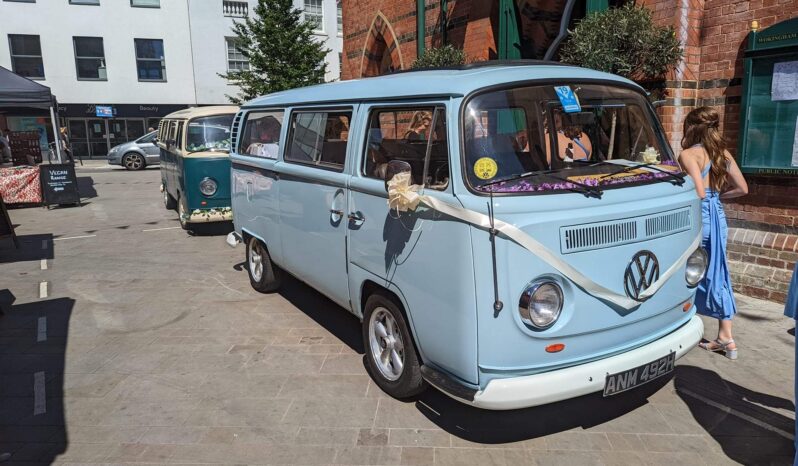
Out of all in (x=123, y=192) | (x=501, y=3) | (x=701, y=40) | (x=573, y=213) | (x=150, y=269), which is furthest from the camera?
→ (x=123, y=192)

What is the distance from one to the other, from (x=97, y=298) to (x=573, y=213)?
19.1ft

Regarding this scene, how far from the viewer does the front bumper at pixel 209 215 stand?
9477 mm

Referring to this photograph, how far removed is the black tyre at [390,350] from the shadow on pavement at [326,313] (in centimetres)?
77

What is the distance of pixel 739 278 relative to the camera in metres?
6.27

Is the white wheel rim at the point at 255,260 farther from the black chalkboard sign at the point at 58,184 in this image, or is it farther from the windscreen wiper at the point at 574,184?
the black chalkboard sign at the point at 58,184

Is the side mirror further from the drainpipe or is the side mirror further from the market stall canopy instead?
the market stall canopy

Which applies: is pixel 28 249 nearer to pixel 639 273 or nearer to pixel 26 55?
pixel 639 273

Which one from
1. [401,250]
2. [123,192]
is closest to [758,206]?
[401,250]

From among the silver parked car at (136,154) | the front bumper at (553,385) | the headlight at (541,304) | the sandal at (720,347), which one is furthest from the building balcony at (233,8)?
the front bumper at (553,385)

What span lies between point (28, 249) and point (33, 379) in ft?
18.9

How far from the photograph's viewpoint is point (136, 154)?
2500 centimetres

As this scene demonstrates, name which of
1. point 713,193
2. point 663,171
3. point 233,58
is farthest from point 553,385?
point 233,58

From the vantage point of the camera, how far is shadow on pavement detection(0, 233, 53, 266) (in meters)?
8.69

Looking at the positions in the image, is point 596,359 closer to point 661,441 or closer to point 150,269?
point 661,441
